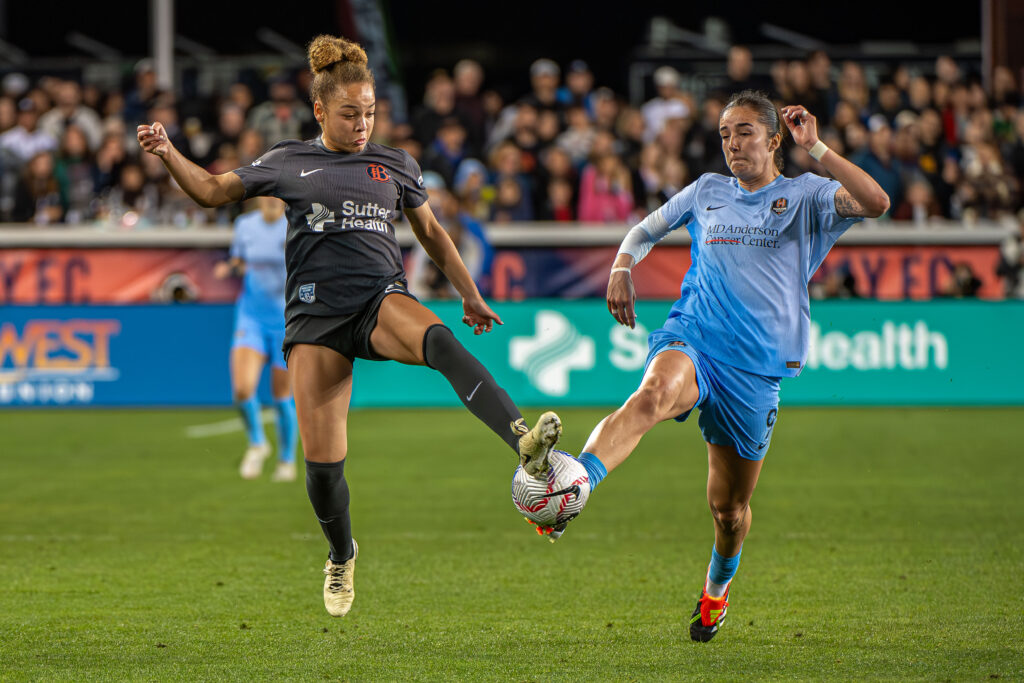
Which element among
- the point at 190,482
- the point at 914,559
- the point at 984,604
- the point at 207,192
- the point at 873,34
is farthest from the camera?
the point at 873,34

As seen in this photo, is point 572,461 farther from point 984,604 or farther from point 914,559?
point 914,559

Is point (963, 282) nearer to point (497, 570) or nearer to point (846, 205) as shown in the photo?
point (497, 570)

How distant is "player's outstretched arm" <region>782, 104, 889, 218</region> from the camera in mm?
5180

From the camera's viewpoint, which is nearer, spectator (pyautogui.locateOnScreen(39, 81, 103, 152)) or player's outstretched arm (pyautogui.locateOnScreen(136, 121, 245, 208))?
player's outstretched arm (pyautogui.locateOnScreen(136, 121, 245, 208))

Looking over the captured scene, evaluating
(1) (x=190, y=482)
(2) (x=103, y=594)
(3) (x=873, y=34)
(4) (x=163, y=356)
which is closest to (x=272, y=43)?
(3) (x=873, y=34)

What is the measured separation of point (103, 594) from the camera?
21.6ft

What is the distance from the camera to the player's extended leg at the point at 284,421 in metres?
10.7

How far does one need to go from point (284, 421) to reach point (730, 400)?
6079 millimetres

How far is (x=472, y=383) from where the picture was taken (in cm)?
516

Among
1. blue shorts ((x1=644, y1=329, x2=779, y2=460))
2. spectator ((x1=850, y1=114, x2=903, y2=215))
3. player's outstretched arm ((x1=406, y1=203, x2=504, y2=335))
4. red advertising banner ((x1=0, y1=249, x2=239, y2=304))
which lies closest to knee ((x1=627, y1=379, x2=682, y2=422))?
blue shorts ((x1=644, y1=329, x2=779, y2=460))

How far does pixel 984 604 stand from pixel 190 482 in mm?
6460

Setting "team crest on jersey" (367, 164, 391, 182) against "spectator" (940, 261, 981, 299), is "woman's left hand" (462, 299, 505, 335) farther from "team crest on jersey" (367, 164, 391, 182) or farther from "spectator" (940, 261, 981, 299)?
"spectator" (940, 261, 981, 299)

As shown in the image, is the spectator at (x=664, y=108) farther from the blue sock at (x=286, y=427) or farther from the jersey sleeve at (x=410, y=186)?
the jersey sleeve at (x=410, y=186)

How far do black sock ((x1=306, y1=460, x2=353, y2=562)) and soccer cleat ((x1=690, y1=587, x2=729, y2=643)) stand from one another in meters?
1.53
